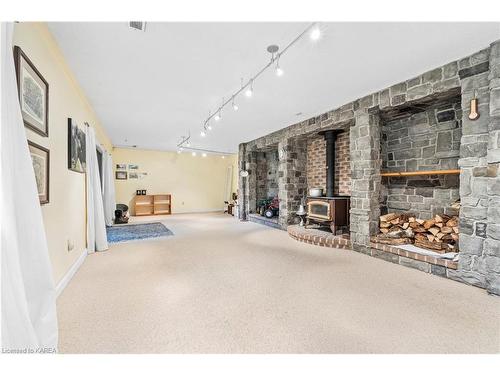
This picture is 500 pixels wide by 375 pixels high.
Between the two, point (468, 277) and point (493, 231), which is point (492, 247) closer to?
point (493, 231)

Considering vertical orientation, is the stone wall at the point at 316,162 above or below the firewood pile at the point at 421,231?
above

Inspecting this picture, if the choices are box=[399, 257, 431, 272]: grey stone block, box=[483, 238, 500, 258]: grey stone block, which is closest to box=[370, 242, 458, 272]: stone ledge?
box=[399, 257, 431, 272]: grey stone block

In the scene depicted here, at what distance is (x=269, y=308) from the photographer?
188cm

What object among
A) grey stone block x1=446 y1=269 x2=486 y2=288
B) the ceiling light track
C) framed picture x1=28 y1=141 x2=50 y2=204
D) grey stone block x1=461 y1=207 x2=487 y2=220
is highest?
the ceiling light track

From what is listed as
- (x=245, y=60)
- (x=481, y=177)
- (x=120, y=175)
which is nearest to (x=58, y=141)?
(x=245, y=60)

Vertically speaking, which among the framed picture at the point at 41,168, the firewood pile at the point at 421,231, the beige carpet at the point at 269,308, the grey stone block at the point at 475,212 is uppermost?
the framed picture at the point at 41,168

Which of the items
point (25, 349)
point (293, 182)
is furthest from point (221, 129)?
point (25, 349)

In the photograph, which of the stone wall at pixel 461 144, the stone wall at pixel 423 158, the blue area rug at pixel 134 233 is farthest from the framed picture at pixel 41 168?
the stone wall at pixel 423 158

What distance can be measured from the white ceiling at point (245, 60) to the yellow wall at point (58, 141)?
0.16m

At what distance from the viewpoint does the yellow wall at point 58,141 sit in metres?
1.79

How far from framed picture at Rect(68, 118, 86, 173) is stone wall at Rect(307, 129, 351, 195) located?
4.31 meters

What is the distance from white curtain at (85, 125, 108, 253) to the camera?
335 cm

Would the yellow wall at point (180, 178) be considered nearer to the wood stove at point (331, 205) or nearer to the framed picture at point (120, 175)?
the framed picture at point (120, 175)

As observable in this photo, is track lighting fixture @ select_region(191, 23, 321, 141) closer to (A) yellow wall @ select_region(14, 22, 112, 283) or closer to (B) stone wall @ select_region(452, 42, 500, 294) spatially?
(B) stone wall @ select_region(452, 42, 500, 294)
